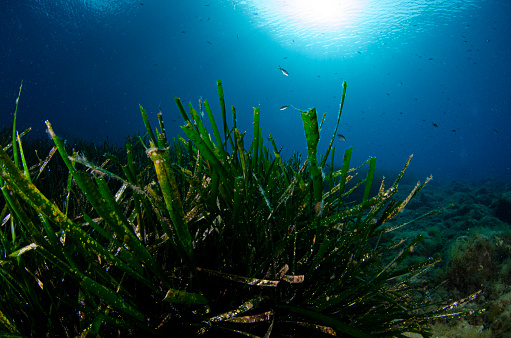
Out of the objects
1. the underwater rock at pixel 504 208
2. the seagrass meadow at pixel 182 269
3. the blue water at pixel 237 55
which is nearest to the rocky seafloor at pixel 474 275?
the seagrass meadow at pixel 182 269

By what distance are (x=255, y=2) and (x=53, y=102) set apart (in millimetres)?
73844

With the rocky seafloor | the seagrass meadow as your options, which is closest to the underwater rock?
the rocky seafloor

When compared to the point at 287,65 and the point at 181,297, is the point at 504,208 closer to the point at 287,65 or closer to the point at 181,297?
the point at 181,297

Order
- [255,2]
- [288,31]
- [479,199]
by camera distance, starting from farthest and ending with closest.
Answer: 1. [288,31]
2. [255,2]
3. [479,199]

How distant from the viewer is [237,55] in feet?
232

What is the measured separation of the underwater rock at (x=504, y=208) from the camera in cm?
1005

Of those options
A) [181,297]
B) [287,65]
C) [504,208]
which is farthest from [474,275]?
[287,65]

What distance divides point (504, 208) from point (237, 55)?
71.3m

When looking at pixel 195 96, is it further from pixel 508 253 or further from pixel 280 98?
pixel 508 253

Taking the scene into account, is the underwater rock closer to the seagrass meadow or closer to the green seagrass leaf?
the seagrass meadow

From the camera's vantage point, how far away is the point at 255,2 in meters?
43.7

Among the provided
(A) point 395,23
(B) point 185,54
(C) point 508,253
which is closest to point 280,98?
(B) point 185,54

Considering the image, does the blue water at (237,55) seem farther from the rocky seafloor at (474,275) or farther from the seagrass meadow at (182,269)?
the seagrass meadow at (182,269)

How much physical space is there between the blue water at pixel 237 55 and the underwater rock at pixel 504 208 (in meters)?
23.4
